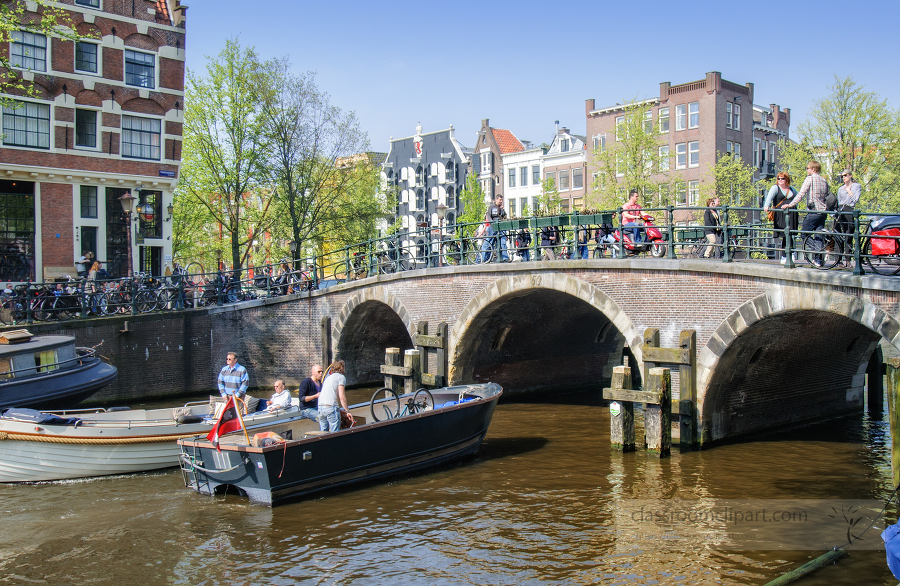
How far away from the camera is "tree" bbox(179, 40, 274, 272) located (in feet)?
92.1

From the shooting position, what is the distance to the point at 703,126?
36.2 meters

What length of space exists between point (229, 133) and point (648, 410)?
20.7 meters

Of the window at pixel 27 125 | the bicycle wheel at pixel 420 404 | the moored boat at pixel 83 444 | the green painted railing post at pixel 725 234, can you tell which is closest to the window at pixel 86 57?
the window at pixel 27 125

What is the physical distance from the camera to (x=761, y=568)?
8039 mm

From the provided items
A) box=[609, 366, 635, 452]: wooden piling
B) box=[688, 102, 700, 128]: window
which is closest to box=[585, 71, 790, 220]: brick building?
box=[688, 102, 700, 128]: window

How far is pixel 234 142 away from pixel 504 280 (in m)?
15.7

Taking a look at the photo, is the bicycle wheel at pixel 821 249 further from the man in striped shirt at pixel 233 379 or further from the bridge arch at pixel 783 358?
the man in striped shirt at pixel 233 379

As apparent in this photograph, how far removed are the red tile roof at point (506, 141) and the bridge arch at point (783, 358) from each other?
35753mm

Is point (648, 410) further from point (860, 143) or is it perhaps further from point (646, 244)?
point (860, 143)

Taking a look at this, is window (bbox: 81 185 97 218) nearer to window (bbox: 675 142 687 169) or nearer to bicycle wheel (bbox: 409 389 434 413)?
bicycle wheel (bbox: 409 389 434 413)

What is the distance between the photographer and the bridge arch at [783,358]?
11.1m

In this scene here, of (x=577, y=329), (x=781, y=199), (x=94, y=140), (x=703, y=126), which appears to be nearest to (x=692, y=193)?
(x=703, y=126)

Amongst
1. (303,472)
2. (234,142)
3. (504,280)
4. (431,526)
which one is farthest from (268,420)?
(234,142)

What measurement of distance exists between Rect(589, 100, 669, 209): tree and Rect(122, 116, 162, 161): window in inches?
627
